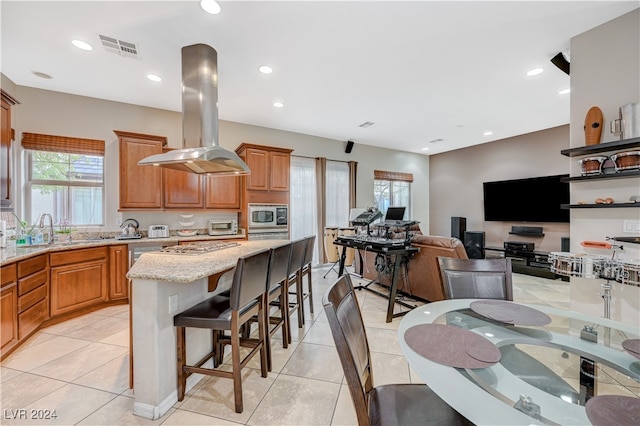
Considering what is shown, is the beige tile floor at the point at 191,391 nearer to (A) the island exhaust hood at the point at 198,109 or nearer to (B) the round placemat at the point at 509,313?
(B) the round placemat at the point at 509,313

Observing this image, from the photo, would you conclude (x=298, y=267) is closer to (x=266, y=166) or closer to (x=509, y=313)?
(x=509, y=313)

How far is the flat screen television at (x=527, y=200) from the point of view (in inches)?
204

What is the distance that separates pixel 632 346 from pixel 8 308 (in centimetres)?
423

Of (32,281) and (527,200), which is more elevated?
(527,200)

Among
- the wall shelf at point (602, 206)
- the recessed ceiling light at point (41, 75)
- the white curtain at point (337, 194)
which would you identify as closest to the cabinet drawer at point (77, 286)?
the recessed ceiling light at point (41, 75)

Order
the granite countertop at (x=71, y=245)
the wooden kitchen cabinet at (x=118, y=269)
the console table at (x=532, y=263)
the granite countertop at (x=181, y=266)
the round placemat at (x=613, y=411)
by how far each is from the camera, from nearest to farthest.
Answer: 1. the round placemat at (x=613, y=411)
2. the granite countertop at (x=181, y=266)
3. the granite countertop at (x=71, y=245)
4. the wooden kitchen cabinet at (x=118, y=269)
5. the console table at (x=532, y=263)

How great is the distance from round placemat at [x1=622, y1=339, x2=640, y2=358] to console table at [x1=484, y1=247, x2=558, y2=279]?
4353mm

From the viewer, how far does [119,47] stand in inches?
105

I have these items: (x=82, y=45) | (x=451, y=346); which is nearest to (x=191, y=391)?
(x=451, y=346)

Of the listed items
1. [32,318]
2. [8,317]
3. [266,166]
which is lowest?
[32,318]

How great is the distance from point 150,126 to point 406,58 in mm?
3876

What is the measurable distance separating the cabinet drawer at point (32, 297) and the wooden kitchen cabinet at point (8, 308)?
0.08 m

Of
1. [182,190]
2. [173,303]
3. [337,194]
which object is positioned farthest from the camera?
[337,194]

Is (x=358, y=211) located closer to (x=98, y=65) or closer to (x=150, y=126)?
(x=150, y=126)
